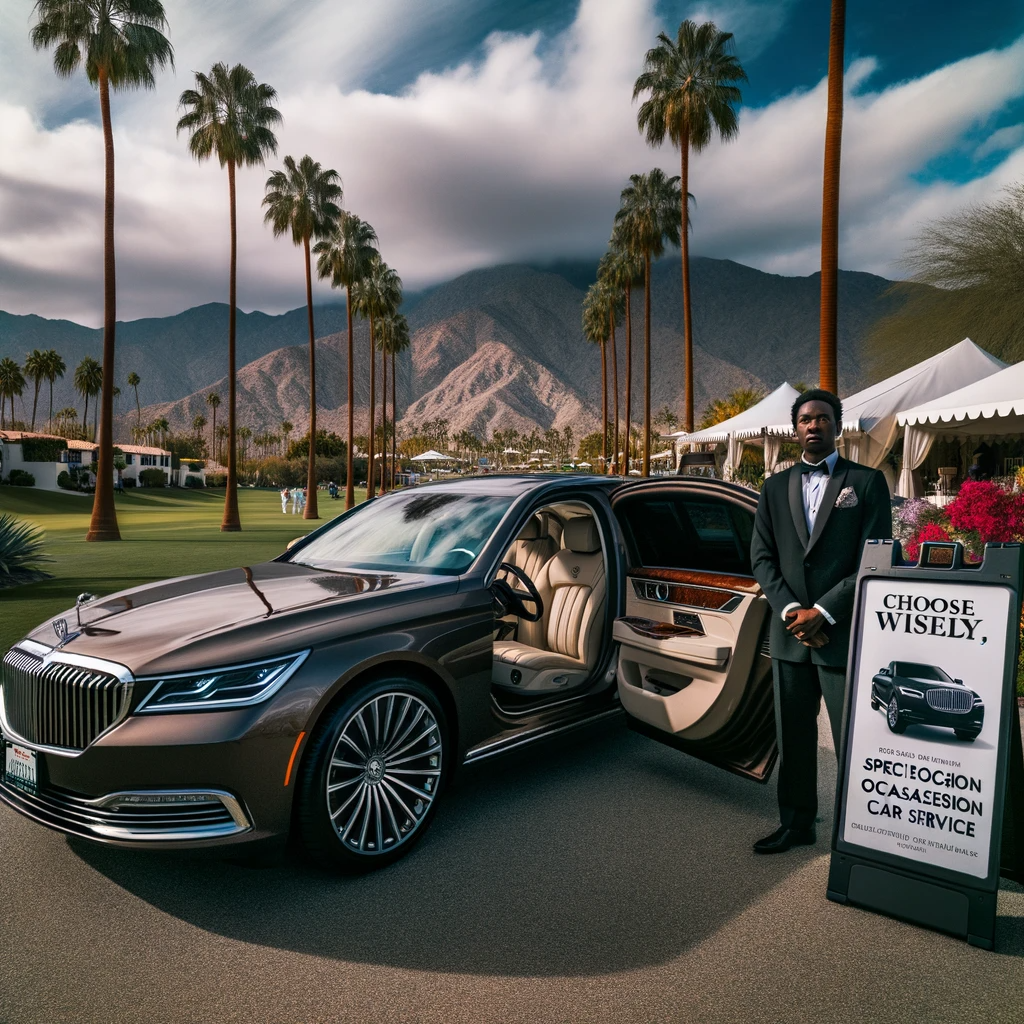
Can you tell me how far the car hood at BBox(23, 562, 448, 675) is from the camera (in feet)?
10.4

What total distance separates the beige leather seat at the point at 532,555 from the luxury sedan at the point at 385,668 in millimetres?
16

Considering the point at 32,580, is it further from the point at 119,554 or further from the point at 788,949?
the point at 788,949

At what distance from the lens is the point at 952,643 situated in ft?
10.2

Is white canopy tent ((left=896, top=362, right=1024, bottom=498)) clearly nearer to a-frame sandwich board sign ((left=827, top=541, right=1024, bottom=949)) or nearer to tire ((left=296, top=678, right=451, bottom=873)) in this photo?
a-frame sandwich board sign ((left=827, top=541, right=1024, bottom=949))

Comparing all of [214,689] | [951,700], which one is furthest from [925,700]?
[214,689]

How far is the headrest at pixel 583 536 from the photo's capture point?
5.18 metres

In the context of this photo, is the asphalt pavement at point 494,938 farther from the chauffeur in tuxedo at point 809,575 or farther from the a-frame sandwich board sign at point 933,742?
the chauffeur in tuxedo at point 809,575

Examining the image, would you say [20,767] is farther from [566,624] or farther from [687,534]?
[687,534]

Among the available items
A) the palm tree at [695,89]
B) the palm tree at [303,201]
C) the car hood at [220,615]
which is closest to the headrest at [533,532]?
the car hood at [220,615]

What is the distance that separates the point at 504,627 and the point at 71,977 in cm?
314

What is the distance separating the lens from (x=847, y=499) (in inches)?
141

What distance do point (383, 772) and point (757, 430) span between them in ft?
75.2

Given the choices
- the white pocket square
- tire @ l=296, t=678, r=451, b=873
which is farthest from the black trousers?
tire @ l=296, t=678, r=451, b=873

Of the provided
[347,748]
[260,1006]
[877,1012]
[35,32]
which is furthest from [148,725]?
[35,32]
